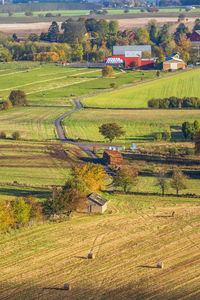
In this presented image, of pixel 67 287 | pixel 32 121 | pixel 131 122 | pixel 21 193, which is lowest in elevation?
pixel 32 121

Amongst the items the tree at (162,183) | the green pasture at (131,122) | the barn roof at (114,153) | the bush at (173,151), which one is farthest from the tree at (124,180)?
the green pasture at (131,122)

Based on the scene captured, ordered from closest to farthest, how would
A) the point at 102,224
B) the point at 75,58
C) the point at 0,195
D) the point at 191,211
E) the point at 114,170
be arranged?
the point at 102,224
the point at 191,211
the point at 0,195
the point at 114,170
the point at 75,58

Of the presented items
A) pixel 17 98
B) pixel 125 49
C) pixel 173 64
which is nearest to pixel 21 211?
pixel 17 98

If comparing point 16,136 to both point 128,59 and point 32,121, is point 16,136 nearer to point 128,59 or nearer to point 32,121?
point 32,121

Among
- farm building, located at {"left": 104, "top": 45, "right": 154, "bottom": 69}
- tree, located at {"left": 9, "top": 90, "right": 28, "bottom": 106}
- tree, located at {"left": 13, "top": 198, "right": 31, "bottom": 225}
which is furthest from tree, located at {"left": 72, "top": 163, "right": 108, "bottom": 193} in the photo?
farm building, located at {"left": 104, "top": 45, "right": 154, "bottom": 69}

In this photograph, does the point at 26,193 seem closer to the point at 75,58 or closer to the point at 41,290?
the point at 41,290

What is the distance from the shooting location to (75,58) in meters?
185

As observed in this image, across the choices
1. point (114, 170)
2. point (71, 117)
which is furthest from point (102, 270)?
point (71, 117)

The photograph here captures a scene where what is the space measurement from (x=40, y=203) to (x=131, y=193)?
1035cm

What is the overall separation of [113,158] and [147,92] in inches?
2360

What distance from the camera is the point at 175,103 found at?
110m

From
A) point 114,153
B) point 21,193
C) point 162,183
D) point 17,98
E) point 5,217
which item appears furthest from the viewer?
point 17,98

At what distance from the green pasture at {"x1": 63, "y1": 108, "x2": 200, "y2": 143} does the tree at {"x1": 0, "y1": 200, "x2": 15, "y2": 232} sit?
38.3 meters

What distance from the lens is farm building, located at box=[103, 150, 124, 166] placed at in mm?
67812
